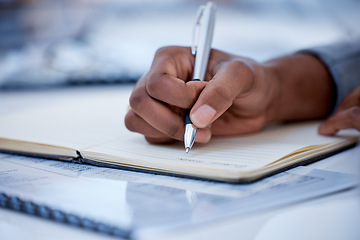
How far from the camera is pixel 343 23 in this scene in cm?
120

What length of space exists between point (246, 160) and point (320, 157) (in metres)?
0.10

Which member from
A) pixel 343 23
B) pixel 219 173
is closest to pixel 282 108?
pixel 219 173

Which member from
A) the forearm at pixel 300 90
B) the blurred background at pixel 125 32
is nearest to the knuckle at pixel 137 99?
the forearm at pixel 300 90

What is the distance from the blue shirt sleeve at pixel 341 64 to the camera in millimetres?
673

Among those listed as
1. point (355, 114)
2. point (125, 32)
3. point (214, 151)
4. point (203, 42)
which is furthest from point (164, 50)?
point (125, 32)

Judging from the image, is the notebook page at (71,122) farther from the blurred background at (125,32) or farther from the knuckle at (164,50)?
the blurred background at (125,32)

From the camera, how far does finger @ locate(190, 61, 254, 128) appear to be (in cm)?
42

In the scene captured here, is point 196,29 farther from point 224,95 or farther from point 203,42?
point 224,95

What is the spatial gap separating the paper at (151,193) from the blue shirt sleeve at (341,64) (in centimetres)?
32

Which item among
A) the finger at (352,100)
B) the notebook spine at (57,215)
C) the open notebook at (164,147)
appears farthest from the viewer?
the finger at (352,100)

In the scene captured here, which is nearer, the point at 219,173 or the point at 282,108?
the point at 219,173

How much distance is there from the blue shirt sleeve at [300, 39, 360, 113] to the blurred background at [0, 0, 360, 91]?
43 centimetres

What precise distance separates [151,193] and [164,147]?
0.14 meters

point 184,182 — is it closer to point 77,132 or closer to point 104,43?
point 77,132
